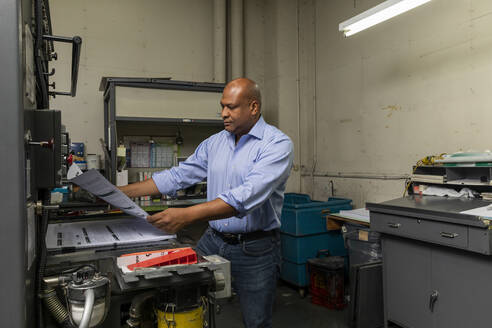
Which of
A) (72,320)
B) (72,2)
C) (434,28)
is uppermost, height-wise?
(72,2)

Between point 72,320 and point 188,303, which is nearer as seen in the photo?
point 72,320

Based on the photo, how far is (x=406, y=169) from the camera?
2.92 m

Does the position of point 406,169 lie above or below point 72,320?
above

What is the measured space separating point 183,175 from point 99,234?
65cm

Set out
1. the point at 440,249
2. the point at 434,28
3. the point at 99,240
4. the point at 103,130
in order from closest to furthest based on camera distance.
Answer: the point at 99,240 → the point at 440,249 → the point at 434,28 → the point at 103,130

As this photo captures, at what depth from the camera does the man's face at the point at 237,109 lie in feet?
5.26

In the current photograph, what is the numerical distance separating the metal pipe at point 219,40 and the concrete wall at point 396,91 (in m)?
0.96

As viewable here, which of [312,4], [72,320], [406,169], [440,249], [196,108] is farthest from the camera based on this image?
[312,4]

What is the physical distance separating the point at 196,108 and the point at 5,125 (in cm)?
255

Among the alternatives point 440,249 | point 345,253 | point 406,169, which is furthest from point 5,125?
point 345,253

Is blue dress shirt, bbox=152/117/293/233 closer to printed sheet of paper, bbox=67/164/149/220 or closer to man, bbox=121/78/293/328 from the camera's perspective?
man, bbox=121/78/293/328

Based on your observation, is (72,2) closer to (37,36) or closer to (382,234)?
(37,36)

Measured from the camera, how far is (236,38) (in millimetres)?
3857

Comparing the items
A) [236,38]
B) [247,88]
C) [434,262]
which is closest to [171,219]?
[247,88]
